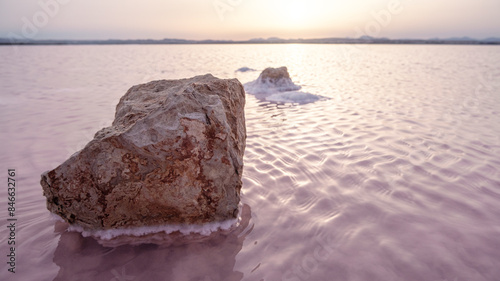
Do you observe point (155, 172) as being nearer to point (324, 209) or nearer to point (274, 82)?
point (324, 209)

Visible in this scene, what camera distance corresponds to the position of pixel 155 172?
2381mm

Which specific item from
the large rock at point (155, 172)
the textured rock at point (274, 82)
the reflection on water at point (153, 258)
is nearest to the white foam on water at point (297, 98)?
the textured rock at point (274, 82)

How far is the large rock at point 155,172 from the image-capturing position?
7.61ft

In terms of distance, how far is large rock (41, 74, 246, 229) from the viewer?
2.32 meters

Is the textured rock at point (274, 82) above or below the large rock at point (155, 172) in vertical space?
below

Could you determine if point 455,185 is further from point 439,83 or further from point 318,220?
point 439,83

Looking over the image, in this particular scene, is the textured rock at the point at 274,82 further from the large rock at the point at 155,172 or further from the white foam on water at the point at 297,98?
the large rock at the point at 155,172

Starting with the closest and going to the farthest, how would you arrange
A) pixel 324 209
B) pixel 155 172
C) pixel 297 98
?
1. pixel 155 172
2. pixel 324 209
3. pixel 297 98

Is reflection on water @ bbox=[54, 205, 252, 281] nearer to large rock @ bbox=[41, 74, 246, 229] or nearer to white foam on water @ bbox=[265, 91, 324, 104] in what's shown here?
large rock @ bbox=[41, 74, 246, 229]

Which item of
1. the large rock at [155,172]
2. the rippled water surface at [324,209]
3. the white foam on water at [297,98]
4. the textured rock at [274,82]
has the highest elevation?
the large rock at [155,172]

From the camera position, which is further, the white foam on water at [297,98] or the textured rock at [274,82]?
the textured rock at [274,82]

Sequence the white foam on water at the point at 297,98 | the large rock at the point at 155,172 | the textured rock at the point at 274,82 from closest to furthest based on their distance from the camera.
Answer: the large rock at the point at 155,172, the white foam on water at the point at 297,98, the textured rock at the point at 274,82

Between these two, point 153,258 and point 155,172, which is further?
point 155,172

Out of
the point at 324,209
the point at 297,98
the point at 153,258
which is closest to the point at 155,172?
the point at 153,258
